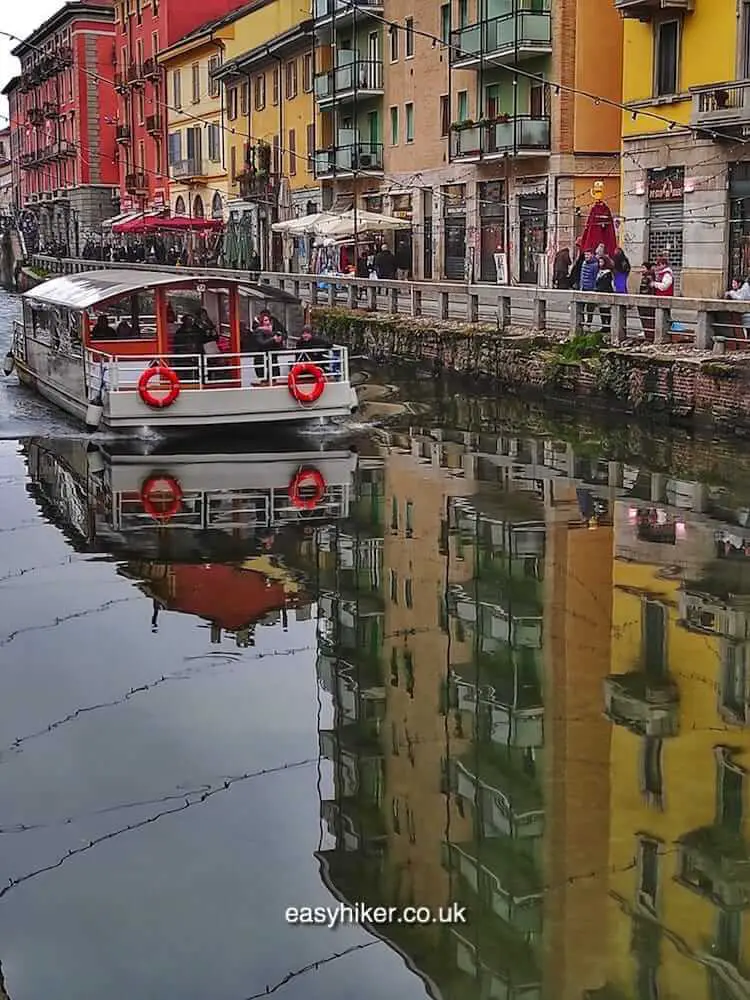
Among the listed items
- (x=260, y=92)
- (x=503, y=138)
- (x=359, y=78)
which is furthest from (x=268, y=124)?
(x=503, y=138)

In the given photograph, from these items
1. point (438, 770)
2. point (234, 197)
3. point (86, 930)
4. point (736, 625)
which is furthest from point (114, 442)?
point (234, 197)

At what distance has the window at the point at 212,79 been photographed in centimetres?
6394

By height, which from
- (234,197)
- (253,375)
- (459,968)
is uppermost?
(234,197)

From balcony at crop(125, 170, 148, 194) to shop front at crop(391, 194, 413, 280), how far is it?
106ft

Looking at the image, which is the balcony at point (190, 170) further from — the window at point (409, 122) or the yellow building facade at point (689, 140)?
the yellow building facade at point (689, 140)

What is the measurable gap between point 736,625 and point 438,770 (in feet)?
12.8

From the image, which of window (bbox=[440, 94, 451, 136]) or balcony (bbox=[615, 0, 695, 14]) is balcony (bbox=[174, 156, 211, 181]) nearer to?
window (bbox=[440, 94, 451, 136])

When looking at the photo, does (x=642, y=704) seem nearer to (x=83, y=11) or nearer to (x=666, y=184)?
(x=666, y=184)

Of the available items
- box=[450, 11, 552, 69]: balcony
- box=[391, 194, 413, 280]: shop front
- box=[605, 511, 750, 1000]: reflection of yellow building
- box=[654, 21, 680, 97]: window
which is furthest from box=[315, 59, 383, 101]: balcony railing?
box=[605, 511, 750, 1000]: reflection of yellow building

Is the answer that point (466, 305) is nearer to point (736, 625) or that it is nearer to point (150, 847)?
point (736, 625)

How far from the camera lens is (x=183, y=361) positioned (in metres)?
21.8

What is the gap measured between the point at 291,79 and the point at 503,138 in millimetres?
18091

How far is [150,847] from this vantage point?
7.87 meters

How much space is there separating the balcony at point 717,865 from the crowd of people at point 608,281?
654 inches
